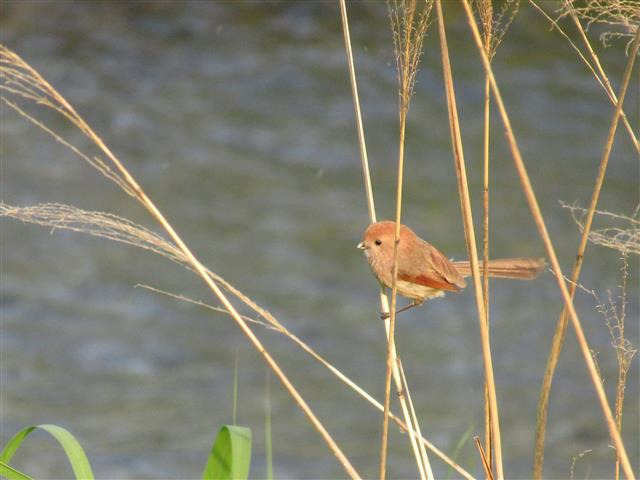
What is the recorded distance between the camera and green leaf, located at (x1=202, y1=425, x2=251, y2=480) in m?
2.12

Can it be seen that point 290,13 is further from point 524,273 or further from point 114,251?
point 524,273

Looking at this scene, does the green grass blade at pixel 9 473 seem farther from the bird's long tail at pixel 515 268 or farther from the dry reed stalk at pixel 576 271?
the bird's long tail at pixel 515 268

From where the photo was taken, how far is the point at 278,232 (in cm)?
842

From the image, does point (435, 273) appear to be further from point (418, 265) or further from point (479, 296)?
point (479, 296)

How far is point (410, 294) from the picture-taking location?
299 cm

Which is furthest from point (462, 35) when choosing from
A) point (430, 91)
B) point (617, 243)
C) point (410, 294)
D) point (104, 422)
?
point (617, 243)

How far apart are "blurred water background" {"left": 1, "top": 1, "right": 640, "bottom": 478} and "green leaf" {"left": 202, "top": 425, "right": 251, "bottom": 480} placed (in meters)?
4.34

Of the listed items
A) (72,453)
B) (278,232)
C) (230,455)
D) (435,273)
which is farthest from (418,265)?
(278,232)

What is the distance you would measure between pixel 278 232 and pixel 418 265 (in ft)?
18.4

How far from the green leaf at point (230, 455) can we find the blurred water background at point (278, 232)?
14.3ft

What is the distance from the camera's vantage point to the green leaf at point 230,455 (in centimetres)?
212

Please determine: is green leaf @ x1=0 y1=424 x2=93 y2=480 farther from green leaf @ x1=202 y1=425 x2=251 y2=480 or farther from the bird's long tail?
the bird's long tail

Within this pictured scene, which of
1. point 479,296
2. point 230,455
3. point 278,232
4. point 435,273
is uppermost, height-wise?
point 479,296

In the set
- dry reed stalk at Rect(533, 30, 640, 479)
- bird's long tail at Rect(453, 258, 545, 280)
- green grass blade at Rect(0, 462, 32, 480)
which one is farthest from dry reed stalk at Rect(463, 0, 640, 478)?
green grass blade at Rect(0, 462, 32, 480)
